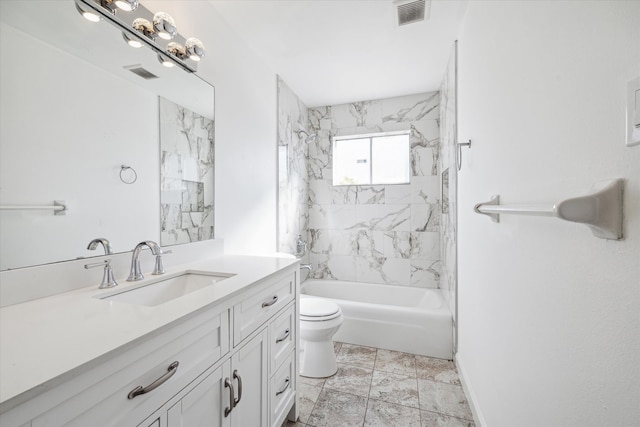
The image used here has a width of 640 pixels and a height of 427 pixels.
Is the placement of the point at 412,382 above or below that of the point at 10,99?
below

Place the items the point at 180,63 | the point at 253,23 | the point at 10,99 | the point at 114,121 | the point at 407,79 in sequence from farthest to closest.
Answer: the point at 407,79 < the point at 253,23 < the point at 180,63 < the point at 114,121 < the point at 10,99

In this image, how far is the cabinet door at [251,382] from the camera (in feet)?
3.38

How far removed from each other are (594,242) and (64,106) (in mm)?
1668

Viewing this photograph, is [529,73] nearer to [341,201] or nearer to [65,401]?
[65,401]

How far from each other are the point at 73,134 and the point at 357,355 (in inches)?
93.3

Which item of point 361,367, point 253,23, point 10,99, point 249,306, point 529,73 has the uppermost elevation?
point 253,23

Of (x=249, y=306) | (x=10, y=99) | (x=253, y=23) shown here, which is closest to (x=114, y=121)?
(x=10, y=99)

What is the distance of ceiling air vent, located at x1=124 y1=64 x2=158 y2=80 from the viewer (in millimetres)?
1278

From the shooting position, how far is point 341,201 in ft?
11.1

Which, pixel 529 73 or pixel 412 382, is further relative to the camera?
pixel 412 382

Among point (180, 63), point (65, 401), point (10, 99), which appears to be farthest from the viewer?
point (180, 63)

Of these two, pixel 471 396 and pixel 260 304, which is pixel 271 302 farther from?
pixel 471 396

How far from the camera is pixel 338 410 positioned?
1.68m

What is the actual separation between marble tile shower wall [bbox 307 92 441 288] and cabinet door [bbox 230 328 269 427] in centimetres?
222
